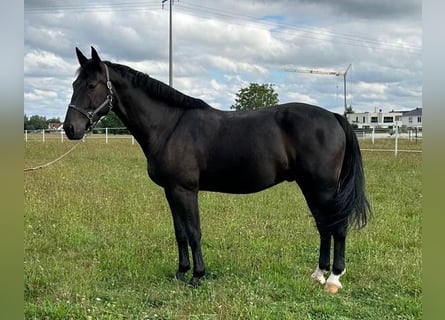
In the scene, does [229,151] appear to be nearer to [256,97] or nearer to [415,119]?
[415,119]

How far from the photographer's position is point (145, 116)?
441 cm

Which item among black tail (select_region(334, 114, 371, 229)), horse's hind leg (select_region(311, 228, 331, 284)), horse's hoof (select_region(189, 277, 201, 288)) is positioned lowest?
horse's hoof (select_region(189, 277, 201, 288))

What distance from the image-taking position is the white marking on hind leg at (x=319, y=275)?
14.3 ft

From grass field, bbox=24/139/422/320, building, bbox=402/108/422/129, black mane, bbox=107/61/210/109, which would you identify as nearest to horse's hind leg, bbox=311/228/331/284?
grass field, bbox=24/139/422/320

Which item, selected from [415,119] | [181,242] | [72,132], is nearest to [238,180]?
[181,242]

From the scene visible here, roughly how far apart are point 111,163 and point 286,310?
444 inches

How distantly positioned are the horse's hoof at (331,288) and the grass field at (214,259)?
0.08m

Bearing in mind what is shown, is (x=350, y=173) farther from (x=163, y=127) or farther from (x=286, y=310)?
(x=163, y=127)

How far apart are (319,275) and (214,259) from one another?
1.25 m

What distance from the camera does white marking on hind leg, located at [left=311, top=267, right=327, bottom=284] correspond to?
435 cm

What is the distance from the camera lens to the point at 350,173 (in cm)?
450

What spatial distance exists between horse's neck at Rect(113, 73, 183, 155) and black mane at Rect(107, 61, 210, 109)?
0.19ft

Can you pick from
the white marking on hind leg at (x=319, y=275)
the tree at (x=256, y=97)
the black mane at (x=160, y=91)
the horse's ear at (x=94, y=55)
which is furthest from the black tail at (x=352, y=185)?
the tree at (x=256, y=97)

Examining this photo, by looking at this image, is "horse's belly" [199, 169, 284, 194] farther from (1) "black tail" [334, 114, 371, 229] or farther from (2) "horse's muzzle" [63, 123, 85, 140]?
(2) "horse's muzzle" [63, 123, 85, 140]
